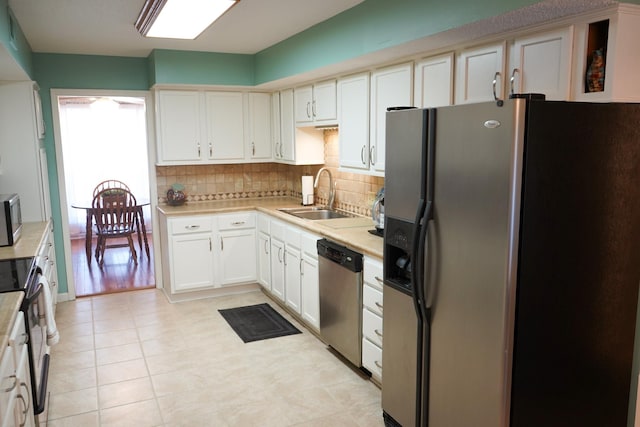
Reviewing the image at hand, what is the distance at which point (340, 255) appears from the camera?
3.48m

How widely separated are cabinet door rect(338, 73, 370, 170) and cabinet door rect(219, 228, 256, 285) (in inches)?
64.3

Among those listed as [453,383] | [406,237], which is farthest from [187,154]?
[453,383]

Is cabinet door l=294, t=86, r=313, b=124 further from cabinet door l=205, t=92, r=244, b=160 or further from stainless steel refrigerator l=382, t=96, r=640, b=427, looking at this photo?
stainless steel refrigerator l=382, t=96, r=640, b=427

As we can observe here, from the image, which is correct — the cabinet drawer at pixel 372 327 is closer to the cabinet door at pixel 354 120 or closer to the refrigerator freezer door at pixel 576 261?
the cabinet door at pixel 354 120

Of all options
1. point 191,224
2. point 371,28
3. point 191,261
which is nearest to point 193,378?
point 191,261

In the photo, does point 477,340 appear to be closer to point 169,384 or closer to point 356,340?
point 356,340

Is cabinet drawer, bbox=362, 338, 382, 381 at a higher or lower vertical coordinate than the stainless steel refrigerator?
lower

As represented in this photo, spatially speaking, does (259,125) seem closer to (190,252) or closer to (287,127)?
(287,127)

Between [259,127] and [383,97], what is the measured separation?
2254mm

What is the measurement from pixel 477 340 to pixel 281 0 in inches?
87.2

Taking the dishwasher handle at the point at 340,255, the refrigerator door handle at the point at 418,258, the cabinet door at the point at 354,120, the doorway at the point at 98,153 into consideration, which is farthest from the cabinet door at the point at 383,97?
the doorway at the point at 98,153

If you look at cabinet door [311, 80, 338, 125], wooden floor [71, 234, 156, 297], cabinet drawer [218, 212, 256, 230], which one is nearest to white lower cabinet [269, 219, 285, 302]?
cabinet drawer [218, 212, 256, 230]

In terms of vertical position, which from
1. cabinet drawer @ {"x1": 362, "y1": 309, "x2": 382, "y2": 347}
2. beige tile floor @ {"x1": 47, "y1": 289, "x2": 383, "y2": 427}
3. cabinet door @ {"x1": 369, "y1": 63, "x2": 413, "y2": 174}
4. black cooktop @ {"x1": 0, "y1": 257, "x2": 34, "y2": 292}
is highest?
cabinet door @ {"x1": 369, "y1": 63, "x2": 413, "y2": 174}

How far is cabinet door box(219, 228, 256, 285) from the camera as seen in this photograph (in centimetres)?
515
